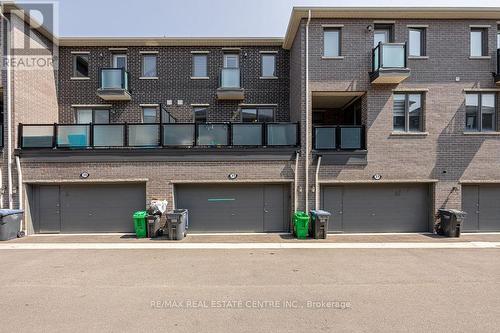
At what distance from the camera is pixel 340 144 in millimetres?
10938

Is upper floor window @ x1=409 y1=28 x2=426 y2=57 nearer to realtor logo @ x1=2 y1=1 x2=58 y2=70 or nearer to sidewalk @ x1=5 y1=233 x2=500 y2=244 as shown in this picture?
sidewalk @ x1=5 y1=233 x2=500 y2=244

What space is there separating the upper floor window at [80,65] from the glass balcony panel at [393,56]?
14.0m

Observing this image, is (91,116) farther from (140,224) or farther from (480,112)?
(480,112)

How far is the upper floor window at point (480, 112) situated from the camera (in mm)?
11125

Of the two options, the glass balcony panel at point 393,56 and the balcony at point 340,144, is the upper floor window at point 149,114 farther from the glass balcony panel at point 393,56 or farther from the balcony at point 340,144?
the glass balcony panel at point 393,56

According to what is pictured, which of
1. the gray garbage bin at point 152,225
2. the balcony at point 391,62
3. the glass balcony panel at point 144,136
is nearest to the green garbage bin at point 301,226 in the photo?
the gray garbage bin at point 152,225

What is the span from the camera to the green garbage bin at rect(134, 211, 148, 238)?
1005 cm

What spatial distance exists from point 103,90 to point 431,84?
1439cm

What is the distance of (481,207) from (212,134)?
37.6 ft
